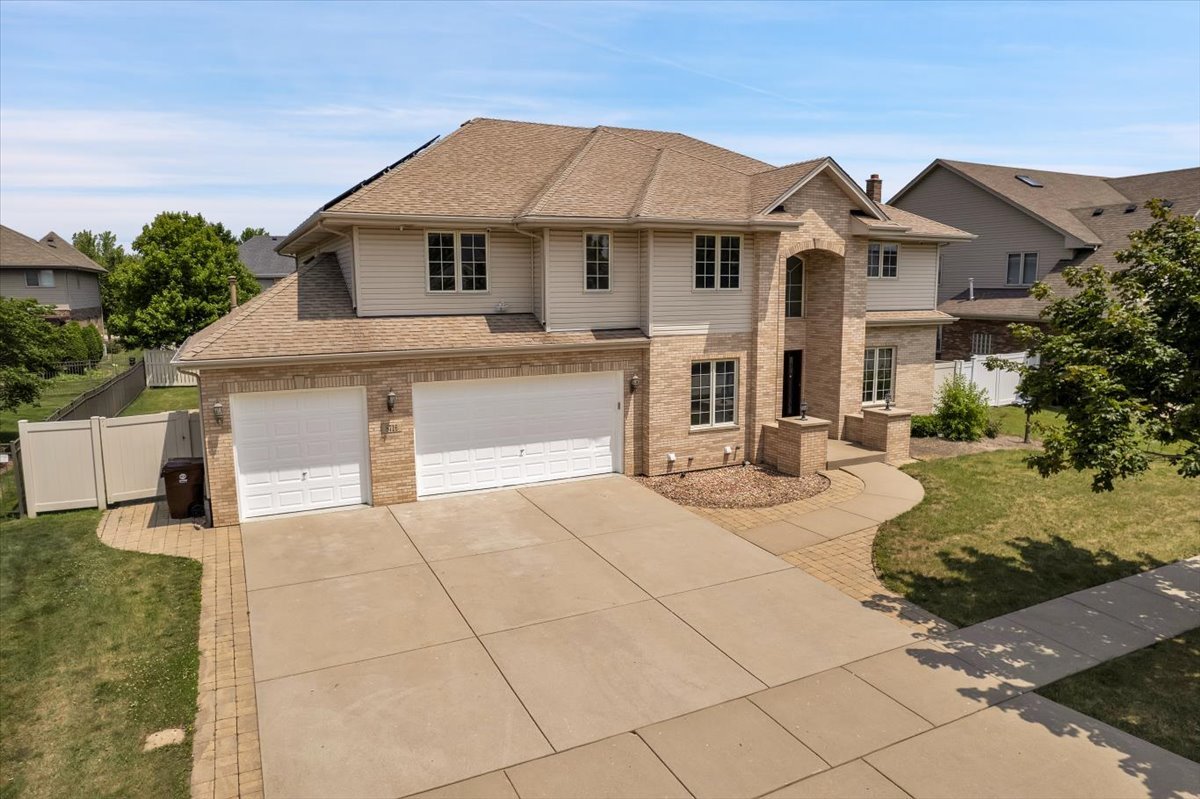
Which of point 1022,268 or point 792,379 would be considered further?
point 1022,268

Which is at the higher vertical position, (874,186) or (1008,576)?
(874,186)

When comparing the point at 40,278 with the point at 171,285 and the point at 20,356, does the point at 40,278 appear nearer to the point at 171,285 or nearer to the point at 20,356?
the point at 171,285

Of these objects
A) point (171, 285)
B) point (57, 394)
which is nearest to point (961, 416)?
point (57, 394)

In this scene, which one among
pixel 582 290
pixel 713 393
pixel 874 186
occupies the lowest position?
pixel 713 393

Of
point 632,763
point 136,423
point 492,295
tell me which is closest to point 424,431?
point 492,295

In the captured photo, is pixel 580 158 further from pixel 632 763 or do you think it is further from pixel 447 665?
pixel 632 763

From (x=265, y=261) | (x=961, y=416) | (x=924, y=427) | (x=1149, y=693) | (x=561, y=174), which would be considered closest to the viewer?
(x=1149, y=693)

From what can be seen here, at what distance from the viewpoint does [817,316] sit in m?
20.1

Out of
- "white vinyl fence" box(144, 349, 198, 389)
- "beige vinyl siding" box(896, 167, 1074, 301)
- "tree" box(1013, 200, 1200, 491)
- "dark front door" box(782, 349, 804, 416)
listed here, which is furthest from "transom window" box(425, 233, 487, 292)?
"white vinyl fence" box(144, 349, 198, 389)

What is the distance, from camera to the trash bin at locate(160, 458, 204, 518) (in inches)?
541

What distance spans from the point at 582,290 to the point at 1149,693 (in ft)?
39.0

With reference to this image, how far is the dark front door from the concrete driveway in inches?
316

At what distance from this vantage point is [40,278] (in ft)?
149

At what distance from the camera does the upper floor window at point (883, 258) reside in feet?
70.5
